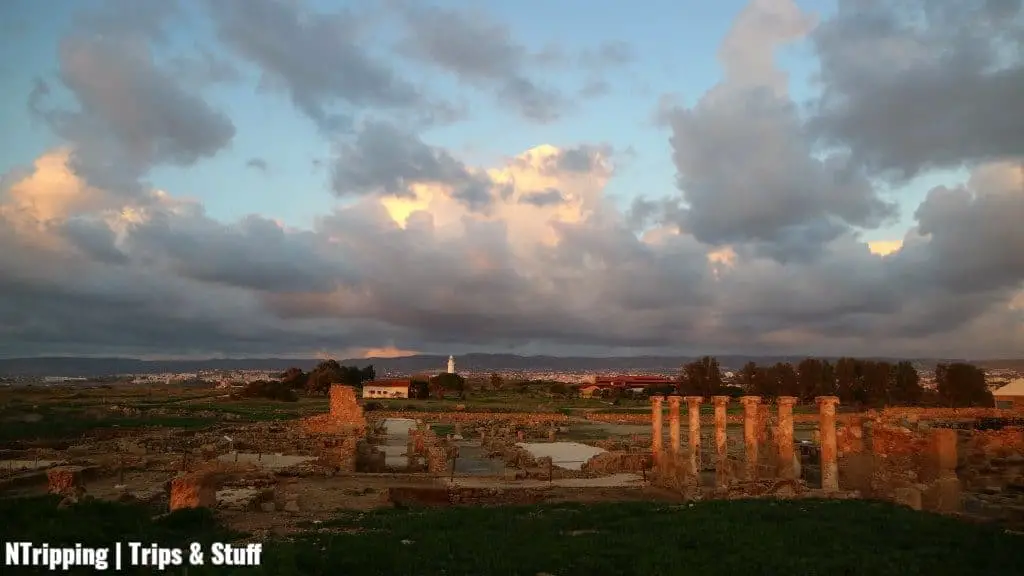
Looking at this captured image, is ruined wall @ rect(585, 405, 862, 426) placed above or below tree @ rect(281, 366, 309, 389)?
below

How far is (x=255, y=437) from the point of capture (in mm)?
42344

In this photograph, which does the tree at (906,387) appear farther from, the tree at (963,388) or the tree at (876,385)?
the tree at (963,388)

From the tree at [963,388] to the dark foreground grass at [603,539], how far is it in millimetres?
84230

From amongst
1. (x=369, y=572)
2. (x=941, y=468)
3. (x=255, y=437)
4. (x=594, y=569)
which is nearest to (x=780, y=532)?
(x=594, y=569)

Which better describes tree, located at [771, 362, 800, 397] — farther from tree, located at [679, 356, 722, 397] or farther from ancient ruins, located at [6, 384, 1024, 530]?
ancient ruins, located at [6, 384, 1024, 530]

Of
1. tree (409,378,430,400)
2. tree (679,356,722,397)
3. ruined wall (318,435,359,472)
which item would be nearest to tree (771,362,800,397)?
tree (679,356,722,397)

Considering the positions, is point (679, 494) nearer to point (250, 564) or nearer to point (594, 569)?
point (594, 569)

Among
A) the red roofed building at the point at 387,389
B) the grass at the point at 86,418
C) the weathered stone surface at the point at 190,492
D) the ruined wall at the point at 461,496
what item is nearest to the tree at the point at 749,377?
the red roofed building at the point at 387,389

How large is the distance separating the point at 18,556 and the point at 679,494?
2017cm

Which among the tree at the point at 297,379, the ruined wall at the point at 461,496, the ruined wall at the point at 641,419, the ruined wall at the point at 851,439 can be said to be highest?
the ruined wall at the point at 851,439

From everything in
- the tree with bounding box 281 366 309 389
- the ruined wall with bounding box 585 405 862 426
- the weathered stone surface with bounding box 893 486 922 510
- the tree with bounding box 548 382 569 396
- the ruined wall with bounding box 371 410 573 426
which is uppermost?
the weathered stone surface with bounding box 893 486 922 510

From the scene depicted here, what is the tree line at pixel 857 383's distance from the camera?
86.4m

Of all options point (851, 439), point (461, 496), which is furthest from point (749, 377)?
point (461, 496)

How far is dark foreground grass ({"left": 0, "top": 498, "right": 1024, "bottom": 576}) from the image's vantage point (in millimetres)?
10414
